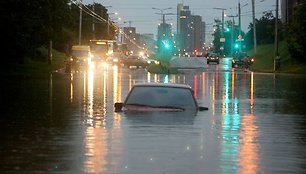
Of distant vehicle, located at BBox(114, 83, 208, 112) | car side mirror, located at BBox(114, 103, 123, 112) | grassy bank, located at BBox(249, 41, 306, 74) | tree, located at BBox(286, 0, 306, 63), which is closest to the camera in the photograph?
distant vehicle, located at BBox(114, 83, 208, 112)

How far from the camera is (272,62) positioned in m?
98.5

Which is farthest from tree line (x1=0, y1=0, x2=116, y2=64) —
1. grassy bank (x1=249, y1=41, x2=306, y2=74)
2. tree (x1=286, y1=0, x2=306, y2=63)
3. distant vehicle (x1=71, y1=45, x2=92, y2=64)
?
grassy bank (x1=249, y1=41, x2=306, y2=74)

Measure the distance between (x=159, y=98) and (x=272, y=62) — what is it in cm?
7799

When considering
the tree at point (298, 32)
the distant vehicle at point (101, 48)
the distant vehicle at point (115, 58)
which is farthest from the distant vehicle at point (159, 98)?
the distant vehicle at point (101, 48)

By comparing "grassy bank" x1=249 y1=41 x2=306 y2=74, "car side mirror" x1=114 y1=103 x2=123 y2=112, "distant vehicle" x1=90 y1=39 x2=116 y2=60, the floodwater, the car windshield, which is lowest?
Answer: the floodwater

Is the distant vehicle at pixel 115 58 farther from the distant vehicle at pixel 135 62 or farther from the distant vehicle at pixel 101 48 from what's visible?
the distant vehicle at pixel 135 62

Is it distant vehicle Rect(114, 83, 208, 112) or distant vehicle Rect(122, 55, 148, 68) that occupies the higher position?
distant vehicle Rect(122, 55, 148, 68)

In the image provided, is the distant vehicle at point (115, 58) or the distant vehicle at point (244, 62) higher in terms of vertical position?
the distant vehicle at point (115, 58)

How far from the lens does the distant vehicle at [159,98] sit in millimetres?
21578

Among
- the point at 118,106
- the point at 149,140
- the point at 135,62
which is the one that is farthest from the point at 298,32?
the point at 149,140

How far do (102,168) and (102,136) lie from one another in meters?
5.20

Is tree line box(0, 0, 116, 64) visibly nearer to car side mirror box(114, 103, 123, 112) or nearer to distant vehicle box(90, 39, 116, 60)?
car side mirror box(114, 103, 123, 112)

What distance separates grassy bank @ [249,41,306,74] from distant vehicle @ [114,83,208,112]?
55.9 metres

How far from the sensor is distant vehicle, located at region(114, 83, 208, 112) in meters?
21.6
